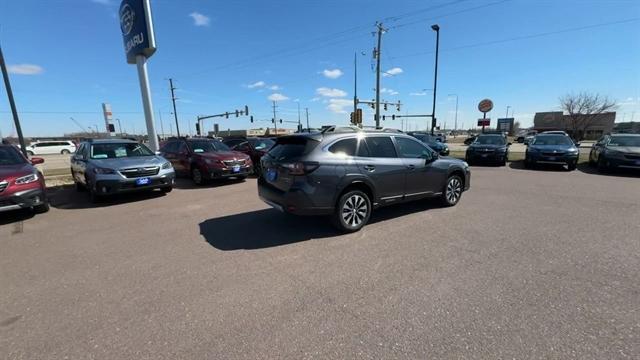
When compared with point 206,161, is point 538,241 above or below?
below

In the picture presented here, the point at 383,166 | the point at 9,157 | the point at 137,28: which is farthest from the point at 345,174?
the point at 137,28

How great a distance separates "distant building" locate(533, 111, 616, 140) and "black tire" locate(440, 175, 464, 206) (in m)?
69.2

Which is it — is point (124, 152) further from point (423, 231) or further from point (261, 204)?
point (423, 231)

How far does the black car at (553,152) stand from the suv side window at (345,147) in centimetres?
1141

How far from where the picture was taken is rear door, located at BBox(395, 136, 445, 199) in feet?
18.0

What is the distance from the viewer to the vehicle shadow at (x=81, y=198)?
7.08 metres

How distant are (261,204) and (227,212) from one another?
2.88 ft

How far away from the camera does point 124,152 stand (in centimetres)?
788

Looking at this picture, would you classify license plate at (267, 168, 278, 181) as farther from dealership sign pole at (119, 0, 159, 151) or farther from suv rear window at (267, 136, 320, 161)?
dealership sign pole at (119, 0, 159, 151)

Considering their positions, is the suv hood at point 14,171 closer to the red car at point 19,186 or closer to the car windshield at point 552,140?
the red car at point 19,186

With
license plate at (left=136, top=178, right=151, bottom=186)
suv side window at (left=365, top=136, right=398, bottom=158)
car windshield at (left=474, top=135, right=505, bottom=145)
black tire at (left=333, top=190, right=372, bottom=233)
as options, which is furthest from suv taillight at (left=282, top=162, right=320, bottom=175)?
car windshield at (left=474, top=135, right=505, bottom=145)

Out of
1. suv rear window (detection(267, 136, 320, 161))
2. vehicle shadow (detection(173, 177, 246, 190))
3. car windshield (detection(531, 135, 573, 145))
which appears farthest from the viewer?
car windshield (detection(531, 135, 573, 145))

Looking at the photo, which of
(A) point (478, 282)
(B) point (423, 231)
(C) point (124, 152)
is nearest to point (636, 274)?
(A) point (478, 282)

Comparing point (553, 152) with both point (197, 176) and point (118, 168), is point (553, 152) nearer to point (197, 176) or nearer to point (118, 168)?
point (197, 176)
